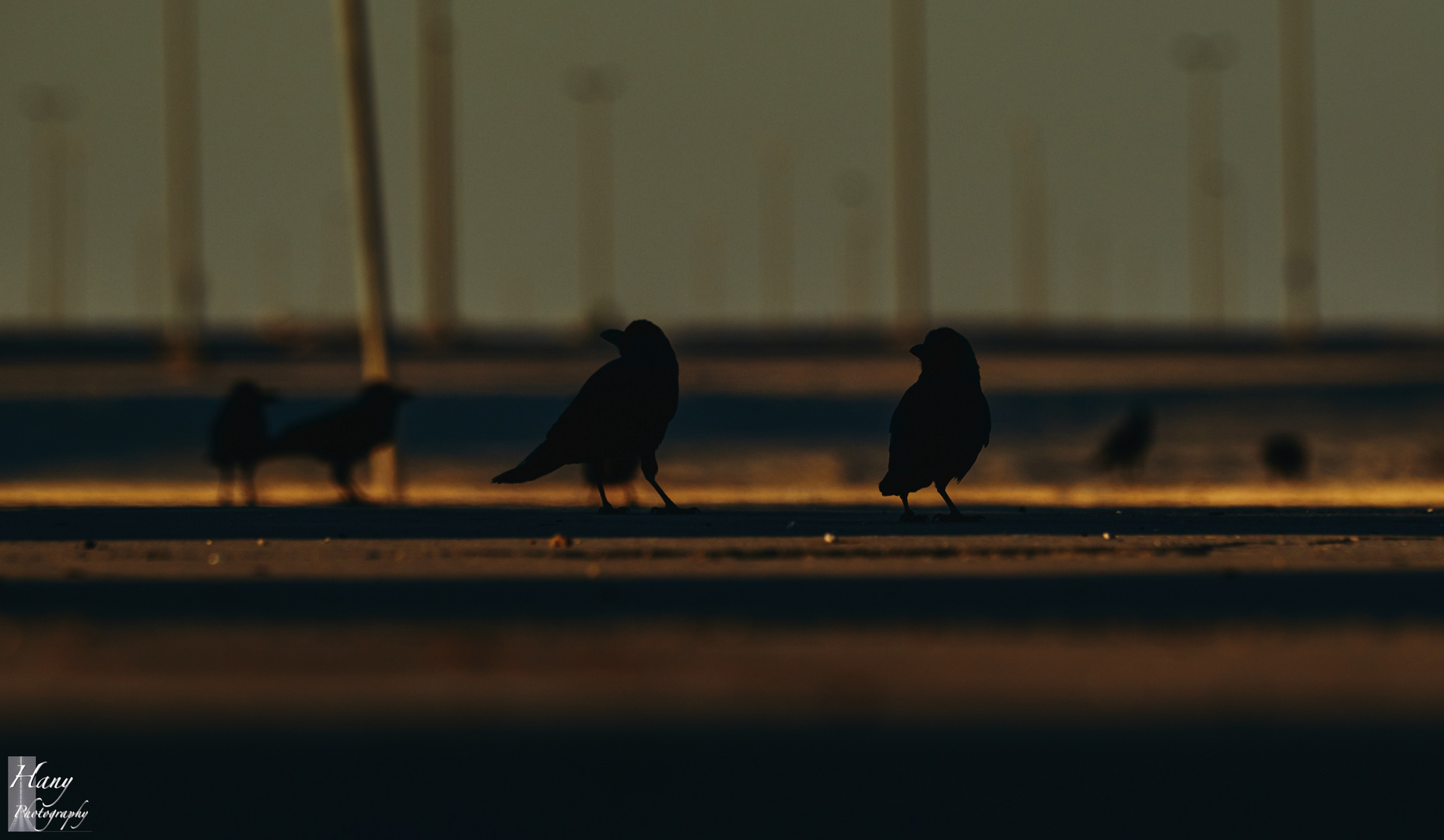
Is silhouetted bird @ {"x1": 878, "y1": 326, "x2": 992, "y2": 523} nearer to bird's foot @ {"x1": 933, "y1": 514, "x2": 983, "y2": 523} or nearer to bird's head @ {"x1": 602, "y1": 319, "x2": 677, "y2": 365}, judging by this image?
bird's foot @ {"x1": 933, "y1": 514, "x2": 983, "y2": 523}

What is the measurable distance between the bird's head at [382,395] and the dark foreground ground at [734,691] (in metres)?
6.98

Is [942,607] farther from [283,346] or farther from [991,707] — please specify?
[283,346]

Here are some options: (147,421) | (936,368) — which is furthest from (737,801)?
(147,421)

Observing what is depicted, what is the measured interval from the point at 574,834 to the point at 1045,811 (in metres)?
1.05

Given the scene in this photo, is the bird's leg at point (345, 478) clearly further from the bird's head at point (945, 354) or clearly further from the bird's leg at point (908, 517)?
the bird's head at point (945, 354)

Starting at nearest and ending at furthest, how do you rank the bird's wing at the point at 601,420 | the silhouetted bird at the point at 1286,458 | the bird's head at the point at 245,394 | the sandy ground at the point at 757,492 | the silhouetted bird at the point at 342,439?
the bird's wing at the point at 601,420 < the silhouetted bird at the point at 342,439 < the bird's head at the point at 245,394 < the sandy ground at the point at 757,492 < the silhouetted bird at the point at 1286,458

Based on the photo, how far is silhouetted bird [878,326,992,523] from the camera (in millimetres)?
11602

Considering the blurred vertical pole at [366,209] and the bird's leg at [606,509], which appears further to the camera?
the blurred vertical pole at [366,209]

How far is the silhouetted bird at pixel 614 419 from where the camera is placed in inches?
483

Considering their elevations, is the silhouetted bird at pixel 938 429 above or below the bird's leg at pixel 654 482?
above

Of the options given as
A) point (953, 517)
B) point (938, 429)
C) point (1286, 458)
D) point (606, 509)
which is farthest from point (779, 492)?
point (938, 429)

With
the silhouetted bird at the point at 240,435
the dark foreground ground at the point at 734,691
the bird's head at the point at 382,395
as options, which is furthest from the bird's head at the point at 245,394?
the dark foreground ground at the point at 734,691

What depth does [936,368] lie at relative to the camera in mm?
11977

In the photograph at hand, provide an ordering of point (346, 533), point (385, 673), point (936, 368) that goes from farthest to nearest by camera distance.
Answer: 1. point (936, 368)
2. point (346, 533)
3. point (385, 673)
